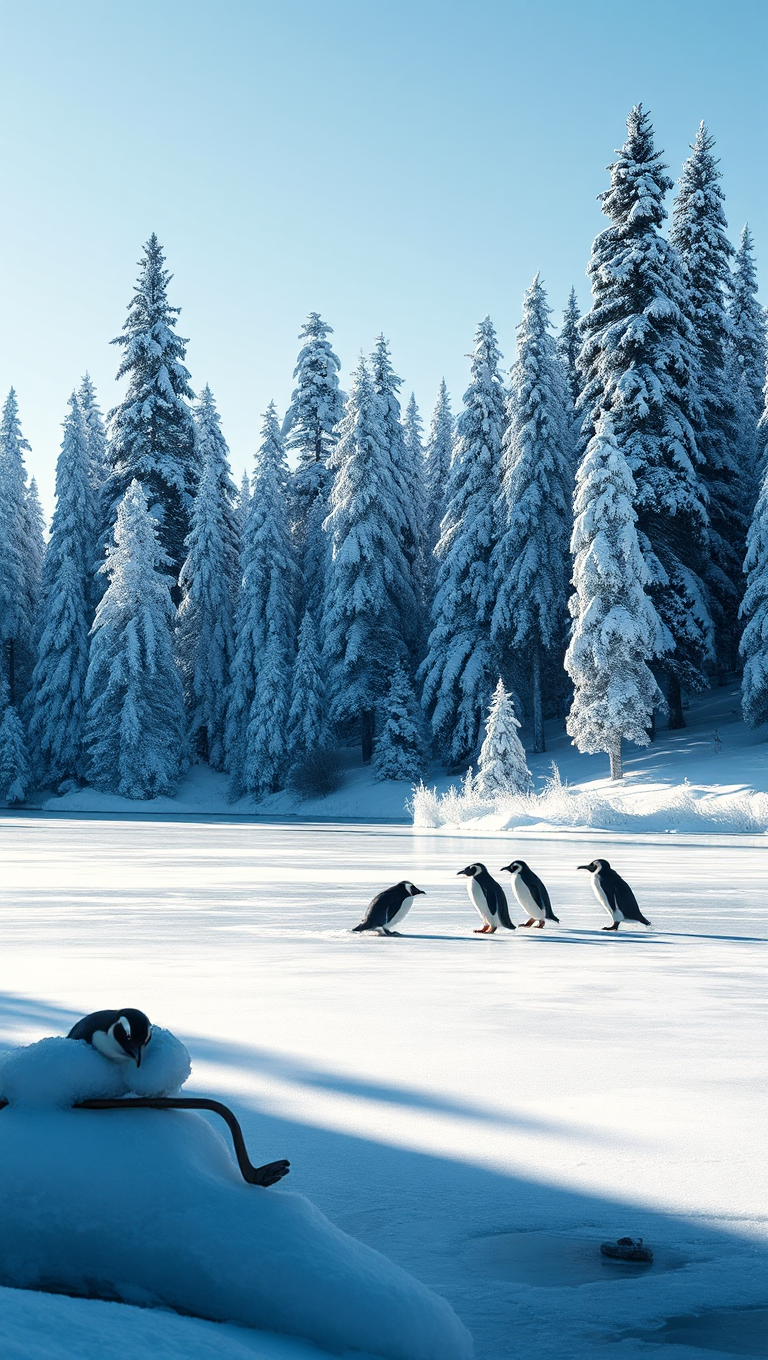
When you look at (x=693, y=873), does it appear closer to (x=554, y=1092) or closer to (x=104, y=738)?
(x=554, y=1092)

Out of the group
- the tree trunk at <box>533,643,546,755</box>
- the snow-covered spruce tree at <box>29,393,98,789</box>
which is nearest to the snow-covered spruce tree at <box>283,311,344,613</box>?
the snow-covered spruce tree at <box>29,393,98,789</box>

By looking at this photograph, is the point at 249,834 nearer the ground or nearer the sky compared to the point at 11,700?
nearer the ground

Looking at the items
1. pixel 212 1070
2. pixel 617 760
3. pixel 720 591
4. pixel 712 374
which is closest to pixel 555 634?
pixel 720 591

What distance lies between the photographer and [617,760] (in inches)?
1368

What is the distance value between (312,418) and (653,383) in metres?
20.0

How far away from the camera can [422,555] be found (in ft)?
182

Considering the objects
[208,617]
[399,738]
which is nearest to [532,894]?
[399,738]

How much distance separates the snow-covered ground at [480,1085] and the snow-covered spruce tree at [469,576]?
103 ft

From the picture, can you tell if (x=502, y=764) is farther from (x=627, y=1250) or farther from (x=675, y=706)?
(x=627, y=1250)

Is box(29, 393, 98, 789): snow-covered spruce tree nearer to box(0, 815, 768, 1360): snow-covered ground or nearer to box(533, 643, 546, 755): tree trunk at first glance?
box(533, 643, 546, 755): tree trunk

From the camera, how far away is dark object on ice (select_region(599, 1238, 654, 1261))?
283cm

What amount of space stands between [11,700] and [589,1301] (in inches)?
2194

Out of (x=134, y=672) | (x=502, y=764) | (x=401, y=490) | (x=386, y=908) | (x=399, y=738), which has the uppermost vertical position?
(x=401, y=490)

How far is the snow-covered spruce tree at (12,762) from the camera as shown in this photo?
49.0 m
